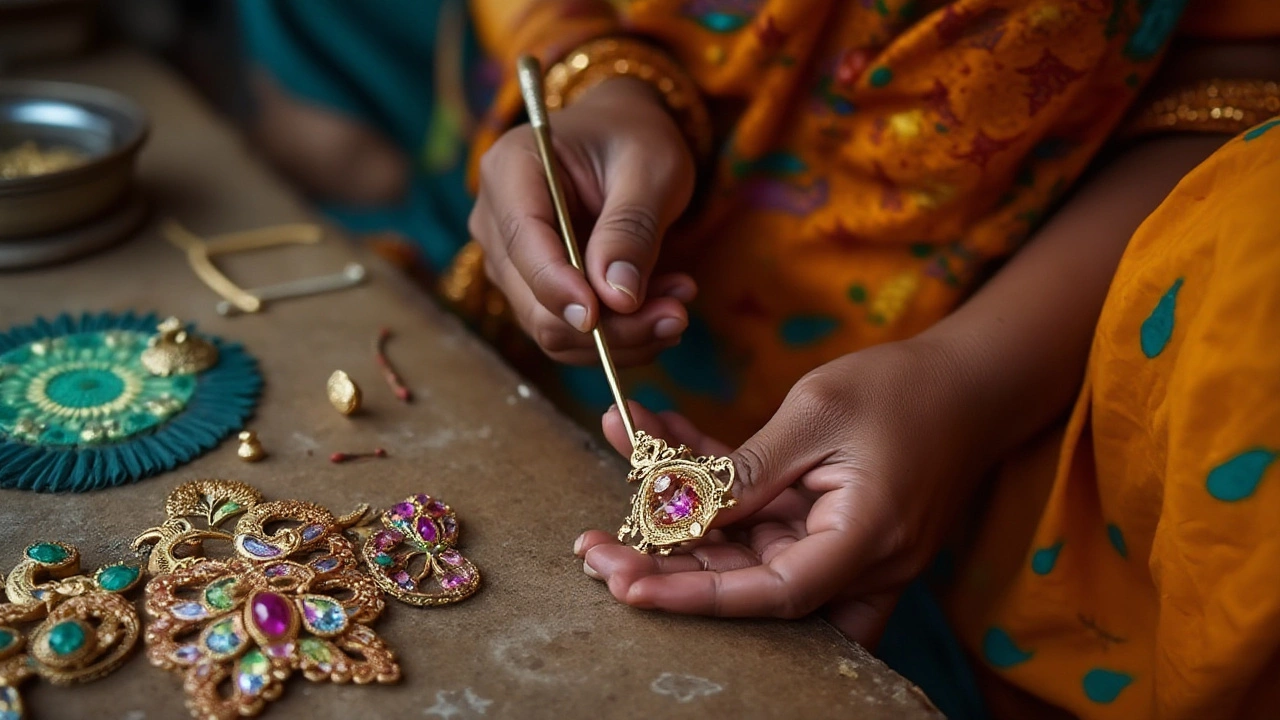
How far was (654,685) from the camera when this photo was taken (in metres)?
0.71

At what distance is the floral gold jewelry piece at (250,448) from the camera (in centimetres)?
92

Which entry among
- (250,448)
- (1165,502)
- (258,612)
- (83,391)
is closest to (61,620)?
Answer: (258,612)

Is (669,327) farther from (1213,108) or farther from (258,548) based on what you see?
(1213,108)

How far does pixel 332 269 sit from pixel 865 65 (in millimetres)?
704

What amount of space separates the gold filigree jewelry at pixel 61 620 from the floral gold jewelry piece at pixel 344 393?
261 millimetres

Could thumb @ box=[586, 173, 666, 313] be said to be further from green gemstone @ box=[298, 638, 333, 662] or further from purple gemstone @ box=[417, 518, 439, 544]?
green gemstone @ box=[298, 638, 333, 662]

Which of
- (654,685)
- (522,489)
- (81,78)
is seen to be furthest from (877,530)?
(81,78)

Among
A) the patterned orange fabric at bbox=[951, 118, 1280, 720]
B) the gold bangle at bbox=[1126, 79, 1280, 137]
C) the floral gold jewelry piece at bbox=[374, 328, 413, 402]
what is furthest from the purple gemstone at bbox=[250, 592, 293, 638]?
the gold bangle at bbox=[1126, 79, 1280, 137]

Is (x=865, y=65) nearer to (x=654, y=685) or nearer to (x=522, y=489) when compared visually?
(x=522, y=489)

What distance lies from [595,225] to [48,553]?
0.54 metres

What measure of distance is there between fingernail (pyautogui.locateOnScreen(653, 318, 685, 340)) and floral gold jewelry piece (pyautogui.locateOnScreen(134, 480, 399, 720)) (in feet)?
1.12

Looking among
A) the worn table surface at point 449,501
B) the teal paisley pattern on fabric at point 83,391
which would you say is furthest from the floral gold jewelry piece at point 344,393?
the teal paisley pattern on fabric at point 83,391

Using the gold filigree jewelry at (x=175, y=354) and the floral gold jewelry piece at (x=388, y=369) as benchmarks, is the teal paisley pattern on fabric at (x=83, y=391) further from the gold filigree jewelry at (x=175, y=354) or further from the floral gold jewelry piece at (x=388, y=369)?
the floral gold jewelry piece at (x=388, y=369)

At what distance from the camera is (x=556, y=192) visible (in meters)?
0.97
